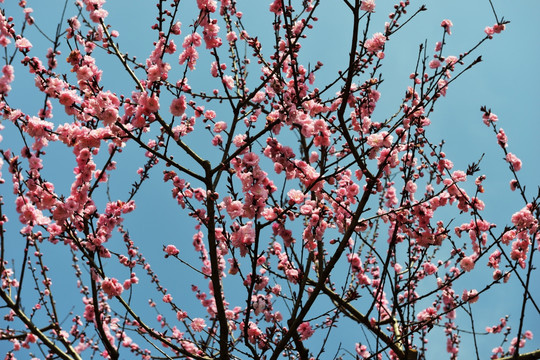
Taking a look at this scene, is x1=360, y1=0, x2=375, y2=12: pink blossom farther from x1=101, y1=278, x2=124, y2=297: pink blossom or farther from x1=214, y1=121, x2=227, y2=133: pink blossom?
x1=101, y1=278, x2=124, y2=297: pink blossom

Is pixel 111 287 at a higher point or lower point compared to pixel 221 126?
lower

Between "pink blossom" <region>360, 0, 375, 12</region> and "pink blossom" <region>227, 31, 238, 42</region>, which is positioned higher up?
"pink blossom" <region>227, 31, 238, 42</region>

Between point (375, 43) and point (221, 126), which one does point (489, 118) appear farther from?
point (221, 126)

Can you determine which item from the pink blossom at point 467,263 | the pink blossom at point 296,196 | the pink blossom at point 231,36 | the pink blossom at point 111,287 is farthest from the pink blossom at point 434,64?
the pink blossom at point 111,287

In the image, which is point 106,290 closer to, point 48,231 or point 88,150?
point 48,231

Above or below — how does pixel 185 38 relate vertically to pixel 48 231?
above

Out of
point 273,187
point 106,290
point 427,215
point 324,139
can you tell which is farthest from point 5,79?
point 427,215

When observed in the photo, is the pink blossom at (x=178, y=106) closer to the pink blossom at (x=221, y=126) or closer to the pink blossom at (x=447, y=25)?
the pink blossom at (x=221, y=126)

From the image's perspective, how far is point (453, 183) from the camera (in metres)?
4.16

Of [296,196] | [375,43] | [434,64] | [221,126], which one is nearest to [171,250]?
[221,126]

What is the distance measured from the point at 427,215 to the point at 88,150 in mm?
3471

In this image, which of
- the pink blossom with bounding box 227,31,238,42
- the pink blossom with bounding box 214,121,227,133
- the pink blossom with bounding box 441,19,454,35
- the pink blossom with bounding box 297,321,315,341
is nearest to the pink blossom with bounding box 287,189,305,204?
the pink blossom with bounding box 214,121,227,133

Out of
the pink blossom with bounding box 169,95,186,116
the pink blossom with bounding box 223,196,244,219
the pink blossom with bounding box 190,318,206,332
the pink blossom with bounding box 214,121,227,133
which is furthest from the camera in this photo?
the pink blossom with bounding box 190,318,206,332

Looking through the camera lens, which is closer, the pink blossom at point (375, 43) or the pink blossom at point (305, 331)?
the pink blossom at point (375, 43)
